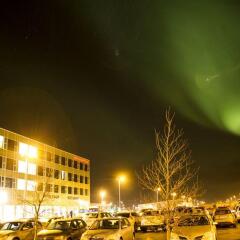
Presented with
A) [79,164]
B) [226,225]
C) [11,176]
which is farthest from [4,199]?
[226,225]

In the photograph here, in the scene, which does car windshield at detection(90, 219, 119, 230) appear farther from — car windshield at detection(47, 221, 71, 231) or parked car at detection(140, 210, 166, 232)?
parked car at detection(140, 210, 166, 232)

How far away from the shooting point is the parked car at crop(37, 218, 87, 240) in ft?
62.3

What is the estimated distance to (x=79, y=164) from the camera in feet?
313

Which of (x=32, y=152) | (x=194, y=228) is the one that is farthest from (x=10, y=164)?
(x=194, y=228)

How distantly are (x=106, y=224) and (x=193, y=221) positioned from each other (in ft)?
13.6

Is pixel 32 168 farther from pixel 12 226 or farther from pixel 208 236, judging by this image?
pixel 208 236

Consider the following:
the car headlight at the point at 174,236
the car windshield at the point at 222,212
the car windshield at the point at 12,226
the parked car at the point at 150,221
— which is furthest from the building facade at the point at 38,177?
the car headlight at the point at 174,236

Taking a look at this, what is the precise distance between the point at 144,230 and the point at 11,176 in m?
38.7

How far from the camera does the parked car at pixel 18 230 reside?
21289 mm

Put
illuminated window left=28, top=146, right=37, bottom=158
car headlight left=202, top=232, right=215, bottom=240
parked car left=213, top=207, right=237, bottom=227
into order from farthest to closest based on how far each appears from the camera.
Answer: illuminated window left=28, top=146, right=37, bottom=158
parked car left=213, top=207, right=237, bottom=227
car headlight left=202, top=232, right=215, bottom=240

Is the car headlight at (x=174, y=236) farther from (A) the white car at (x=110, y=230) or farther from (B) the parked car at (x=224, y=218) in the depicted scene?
(B) the parked car at (x=224, y=218)

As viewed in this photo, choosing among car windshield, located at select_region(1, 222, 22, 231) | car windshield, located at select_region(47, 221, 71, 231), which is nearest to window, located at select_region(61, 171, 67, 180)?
car windshield, located at select_region(1, 222, 22, 231)

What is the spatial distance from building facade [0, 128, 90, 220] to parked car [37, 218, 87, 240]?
25.1 metres

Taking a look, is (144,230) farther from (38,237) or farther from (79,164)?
(79,164)
